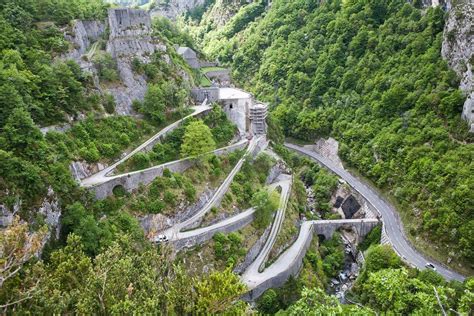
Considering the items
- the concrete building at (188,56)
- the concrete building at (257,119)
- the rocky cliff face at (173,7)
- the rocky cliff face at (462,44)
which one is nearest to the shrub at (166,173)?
the concrete building at (257,119)

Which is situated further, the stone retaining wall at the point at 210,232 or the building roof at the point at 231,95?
the building roof at the point at 231,95

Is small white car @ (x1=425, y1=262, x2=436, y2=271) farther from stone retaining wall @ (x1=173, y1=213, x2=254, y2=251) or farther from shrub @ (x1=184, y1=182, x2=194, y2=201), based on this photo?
shrub @ (x1=184, y1=182, x2=194, y2=201)

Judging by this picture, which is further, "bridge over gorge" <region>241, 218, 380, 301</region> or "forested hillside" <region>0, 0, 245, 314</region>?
"bridge over gorge" <region>241, 218, 380, 301</region>

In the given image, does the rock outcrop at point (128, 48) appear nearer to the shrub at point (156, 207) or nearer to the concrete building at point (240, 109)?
the concrete building at point (240, 109)

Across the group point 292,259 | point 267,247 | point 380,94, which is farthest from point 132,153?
point 380,94

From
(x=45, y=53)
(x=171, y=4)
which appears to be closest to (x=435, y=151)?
(x=45, y=53)

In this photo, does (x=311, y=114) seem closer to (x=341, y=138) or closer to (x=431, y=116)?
(x=341, y=138)

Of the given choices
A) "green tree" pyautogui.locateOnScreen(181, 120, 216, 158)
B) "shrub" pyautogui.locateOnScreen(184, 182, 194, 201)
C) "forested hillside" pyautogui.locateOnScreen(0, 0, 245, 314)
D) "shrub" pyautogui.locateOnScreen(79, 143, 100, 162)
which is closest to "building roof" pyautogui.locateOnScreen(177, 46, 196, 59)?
"forested hillside" pyautogui.locateOnScreen(0, 0, 245, 314)

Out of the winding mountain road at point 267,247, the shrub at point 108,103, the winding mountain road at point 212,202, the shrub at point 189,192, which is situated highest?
the shrub at point 108,103
